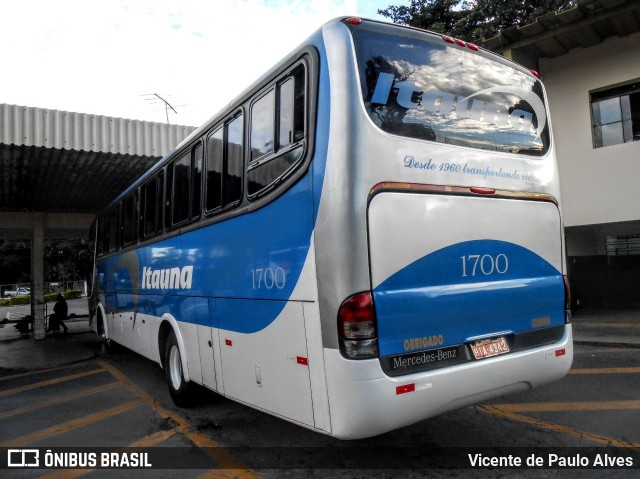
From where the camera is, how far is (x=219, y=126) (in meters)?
5.48

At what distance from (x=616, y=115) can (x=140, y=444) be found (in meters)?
12.6

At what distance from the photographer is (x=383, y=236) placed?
11.7ft

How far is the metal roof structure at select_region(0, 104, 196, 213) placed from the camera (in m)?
9.95

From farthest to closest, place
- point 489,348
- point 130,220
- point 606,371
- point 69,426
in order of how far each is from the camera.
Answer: point 130,220, point 606,371, point 69,426, point 489,348

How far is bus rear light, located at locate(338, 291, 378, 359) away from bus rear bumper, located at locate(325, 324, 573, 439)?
0.07m

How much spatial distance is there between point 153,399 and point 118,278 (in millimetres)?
3493

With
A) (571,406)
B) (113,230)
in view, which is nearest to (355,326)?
(571,406)

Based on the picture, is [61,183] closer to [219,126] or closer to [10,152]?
[10,152]

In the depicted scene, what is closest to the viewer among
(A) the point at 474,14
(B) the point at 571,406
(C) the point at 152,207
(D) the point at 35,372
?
(B) the point at 571,406

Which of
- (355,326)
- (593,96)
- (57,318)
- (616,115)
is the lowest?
(57,318)

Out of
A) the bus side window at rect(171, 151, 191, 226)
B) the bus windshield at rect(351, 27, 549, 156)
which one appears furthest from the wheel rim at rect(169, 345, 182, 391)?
the bus windshield at rect(351, 27, 549, 156)

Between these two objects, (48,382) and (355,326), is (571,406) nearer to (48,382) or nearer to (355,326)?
(355,326)

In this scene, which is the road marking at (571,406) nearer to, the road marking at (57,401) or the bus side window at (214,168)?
the bus side window at (214,168)

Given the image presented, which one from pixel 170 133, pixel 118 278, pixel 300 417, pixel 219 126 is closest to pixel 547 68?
pixel 170 133
